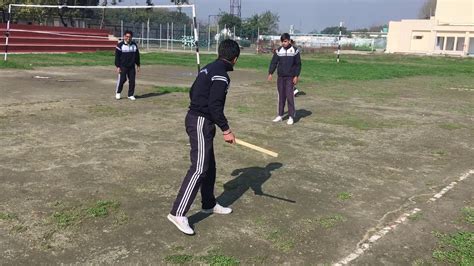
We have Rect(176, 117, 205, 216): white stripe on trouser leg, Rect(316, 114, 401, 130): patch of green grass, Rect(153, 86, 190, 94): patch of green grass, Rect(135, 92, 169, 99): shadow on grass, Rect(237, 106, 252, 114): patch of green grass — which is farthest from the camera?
Rect(153, 86, 190, 94): patch of green grass

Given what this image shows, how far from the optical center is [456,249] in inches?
165

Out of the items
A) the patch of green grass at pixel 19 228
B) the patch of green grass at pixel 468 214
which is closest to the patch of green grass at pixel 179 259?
the patch of green grass at pixel 19 228

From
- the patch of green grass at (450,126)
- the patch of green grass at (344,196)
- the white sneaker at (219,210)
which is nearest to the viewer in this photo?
the white sneaker at (219,210)

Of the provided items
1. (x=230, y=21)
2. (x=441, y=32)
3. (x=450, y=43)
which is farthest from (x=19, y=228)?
(x=230, y=21)

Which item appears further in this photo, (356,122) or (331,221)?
(356,122)

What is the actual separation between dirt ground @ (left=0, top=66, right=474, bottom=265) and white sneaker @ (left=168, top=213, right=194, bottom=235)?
0.29 feet

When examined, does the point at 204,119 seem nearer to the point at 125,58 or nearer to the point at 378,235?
the point at 378,235

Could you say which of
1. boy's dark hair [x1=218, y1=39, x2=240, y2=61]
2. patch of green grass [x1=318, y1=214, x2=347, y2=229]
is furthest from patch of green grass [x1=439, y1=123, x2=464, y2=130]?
boy's dark hair [x1=218, y1=39, x2=240, y2=61]

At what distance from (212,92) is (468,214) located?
10.4 ft

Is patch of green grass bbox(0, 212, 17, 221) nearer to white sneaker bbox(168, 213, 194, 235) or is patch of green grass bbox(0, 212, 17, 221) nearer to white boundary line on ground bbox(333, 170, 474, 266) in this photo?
white sneaker bbox(168, 213, 194, 235)

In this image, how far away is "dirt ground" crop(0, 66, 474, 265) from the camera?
4090mm

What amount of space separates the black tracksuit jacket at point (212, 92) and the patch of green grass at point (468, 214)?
9.18ft

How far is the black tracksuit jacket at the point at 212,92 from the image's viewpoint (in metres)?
4.28

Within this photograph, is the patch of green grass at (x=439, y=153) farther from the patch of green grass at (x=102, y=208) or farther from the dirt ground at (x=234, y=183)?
the patch of green grass at (x=102, y=208)
